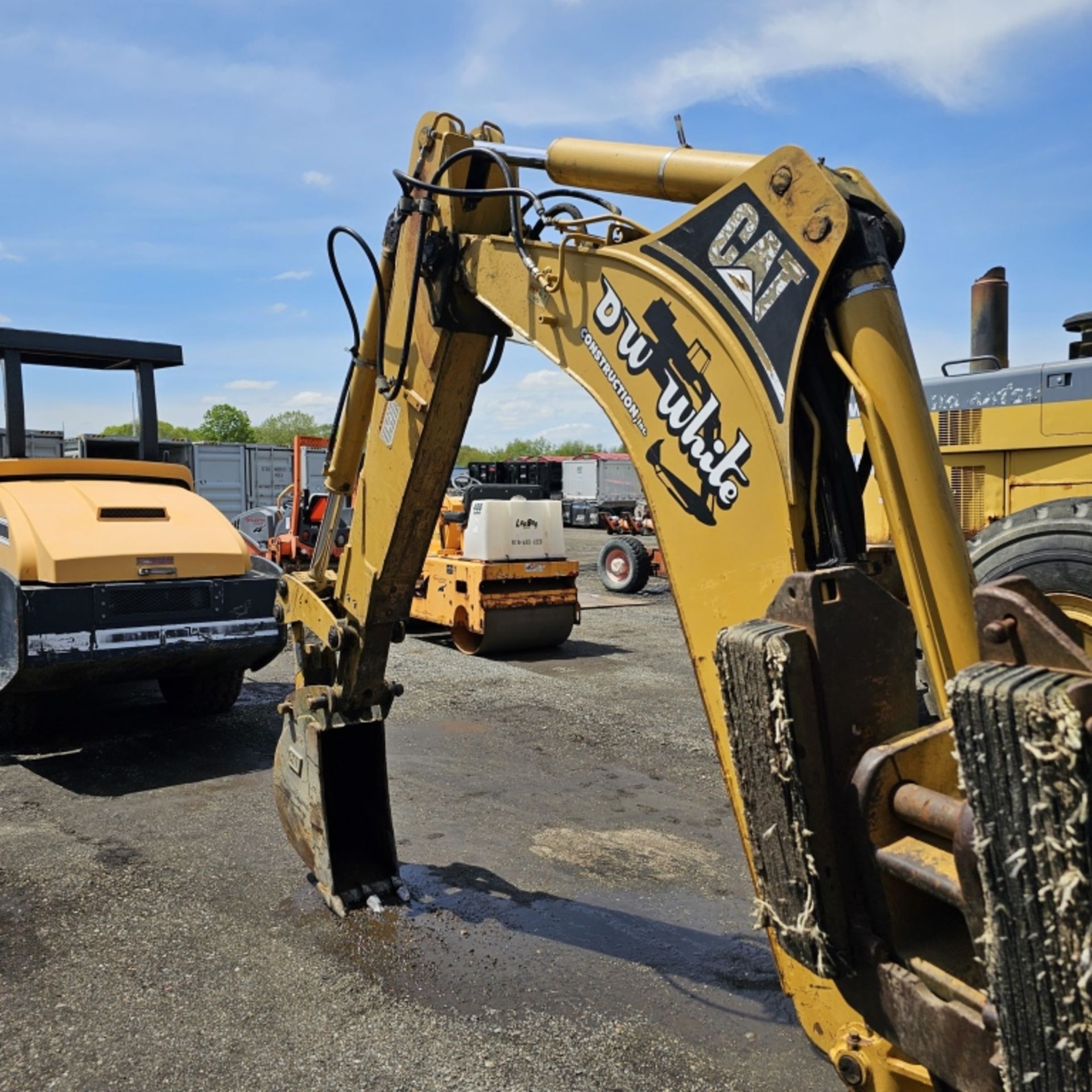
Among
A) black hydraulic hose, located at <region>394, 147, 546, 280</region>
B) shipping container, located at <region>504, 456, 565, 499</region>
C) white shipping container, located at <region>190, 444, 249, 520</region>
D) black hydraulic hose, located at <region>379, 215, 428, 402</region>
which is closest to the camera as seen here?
black hydraulic hose, located at <region>394, 147, 546, 280</region>

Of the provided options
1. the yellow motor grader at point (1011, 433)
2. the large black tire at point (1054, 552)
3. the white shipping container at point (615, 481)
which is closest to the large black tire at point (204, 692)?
the yellow motor grader at point (1011, 433)

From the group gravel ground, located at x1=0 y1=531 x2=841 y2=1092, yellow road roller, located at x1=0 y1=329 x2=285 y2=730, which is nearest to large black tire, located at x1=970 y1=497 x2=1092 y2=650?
gravel ground, located at x1=0 y1=531 x2=841 y2=1092

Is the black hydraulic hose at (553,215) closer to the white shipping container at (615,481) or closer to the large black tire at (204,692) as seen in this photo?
the large black tire at (204,692)

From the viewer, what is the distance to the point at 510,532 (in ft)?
34.2

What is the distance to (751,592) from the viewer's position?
7.32 ft

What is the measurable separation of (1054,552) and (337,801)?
368cm

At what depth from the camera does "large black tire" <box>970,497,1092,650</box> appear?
16.7 feet

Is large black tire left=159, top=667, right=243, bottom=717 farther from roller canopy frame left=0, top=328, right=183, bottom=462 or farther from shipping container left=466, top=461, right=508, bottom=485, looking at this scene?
shipping container left=466, top=461, right=508, bottom=485

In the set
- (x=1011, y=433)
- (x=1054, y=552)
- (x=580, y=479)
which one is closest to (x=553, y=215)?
(x=1054, y=552)

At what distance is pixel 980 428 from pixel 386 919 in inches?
208

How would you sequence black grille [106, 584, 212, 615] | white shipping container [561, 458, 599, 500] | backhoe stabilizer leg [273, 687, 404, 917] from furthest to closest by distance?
1. white shipping container [561, 458, 599, 500]
2. black grille [106, 584, 212, 615]
3. backhoe stabilizer leg [273, 687, 404, 917]

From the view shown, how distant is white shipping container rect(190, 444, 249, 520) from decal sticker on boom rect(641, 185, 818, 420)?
21.5 m

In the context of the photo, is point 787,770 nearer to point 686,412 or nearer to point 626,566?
point 686,412

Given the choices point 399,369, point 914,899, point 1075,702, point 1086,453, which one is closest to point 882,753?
point 914,899
